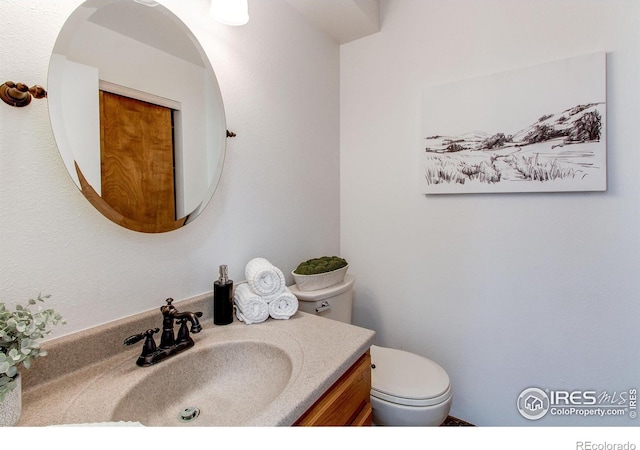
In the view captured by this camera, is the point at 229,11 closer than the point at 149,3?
No

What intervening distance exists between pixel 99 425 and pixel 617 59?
1.90 metres

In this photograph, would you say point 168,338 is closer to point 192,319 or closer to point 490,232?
point 192,319

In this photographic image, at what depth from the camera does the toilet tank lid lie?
4.06 ft

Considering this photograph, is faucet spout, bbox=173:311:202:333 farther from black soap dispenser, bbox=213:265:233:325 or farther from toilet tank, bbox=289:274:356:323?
toilet tank, bbox=289:274:356:323

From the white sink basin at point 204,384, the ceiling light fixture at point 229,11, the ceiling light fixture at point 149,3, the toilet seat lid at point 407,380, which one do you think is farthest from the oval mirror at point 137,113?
the toilet seat lid at point 407,380

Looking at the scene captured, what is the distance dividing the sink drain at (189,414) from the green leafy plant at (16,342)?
369 mm

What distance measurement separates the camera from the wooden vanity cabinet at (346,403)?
68cm

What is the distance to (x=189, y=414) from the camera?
0.77m

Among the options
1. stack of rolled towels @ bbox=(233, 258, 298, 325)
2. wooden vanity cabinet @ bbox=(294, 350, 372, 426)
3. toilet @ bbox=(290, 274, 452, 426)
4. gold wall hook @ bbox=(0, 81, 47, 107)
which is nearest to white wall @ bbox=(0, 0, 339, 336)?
gold wall hook @ bbox=(0, 81, 47, 107)

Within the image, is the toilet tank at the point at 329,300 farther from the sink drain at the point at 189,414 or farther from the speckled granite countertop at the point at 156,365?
the sink drain at the point at 189,414

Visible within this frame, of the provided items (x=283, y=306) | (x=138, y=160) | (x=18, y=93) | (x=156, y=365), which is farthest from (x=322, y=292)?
(x=18, y=93)

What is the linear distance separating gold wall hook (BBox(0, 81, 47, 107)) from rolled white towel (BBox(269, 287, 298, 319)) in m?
0.82

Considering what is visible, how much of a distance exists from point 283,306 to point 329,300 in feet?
0.97

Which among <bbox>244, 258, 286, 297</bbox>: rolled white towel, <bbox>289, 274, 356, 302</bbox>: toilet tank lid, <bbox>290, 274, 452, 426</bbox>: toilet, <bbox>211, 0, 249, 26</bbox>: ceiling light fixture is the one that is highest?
<bbox>211, 0, 249, 26</bbox>: ceiling light fixture
